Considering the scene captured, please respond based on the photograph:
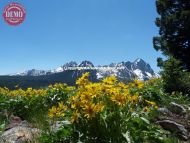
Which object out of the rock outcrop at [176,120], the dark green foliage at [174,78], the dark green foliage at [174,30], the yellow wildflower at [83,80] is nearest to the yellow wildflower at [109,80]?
the yellow wildflower at [83,80]

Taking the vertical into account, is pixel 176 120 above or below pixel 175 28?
below

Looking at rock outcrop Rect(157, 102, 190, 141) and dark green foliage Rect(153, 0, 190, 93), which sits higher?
dark green foliage Rect(153, 0, 190, 93)

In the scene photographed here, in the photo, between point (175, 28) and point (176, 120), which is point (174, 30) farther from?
point (176, 120)

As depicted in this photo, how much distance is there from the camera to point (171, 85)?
49.3ft

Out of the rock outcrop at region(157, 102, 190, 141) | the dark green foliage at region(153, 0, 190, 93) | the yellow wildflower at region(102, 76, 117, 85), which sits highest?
the dark green foliage at region(153, 0, 190, 93)

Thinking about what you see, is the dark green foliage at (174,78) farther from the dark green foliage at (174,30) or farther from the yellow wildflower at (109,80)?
the dark green foliage at (174,30)

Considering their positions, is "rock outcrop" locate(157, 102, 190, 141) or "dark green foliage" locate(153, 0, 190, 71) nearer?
"rock outcrop" locate(157, 102, 190, 141)

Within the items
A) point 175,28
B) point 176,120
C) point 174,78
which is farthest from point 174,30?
point 176,120

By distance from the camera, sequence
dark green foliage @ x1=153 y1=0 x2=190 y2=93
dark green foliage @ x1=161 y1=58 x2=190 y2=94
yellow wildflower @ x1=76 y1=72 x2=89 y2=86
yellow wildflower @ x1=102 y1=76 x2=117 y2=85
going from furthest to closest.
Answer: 1. dark green foliage @ x1=153 y1=0 x2=190 y2=93
2. dark green foliage @ x1=161 y1=58 x2=190 y2=94
3. yellow wildflower @ x1=102 y1=76 x2=117 y2=85
4. yellow wildflower @ x1=76 y1=72 x2=89 y2=86

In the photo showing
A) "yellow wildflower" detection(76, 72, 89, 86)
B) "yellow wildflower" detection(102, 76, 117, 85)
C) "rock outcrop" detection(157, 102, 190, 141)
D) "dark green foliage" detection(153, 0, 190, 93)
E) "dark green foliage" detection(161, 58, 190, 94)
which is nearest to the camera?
"yellow wildflower" detection(76, 72, 89, 86)

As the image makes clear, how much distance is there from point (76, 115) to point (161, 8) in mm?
31483

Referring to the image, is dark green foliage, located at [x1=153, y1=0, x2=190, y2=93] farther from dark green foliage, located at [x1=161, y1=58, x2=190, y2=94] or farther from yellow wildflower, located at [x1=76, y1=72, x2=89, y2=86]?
yellow wildflower, located at [x1=76, y1=72, x2=89, y2=86]

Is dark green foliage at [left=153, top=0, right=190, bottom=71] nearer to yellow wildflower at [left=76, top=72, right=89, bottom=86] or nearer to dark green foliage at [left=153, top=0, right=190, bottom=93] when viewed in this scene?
dark green foliage at [left=153, top=0, right=190, bottom=93]

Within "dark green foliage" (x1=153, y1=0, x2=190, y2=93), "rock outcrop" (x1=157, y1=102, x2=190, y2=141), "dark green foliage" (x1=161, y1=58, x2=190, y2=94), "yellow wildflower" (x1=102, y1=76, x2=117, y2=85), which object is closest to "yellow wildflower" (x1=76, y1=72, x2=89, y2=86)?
"yellow wildflower" (x1=102, y1=76, x2=117, y2=85)
